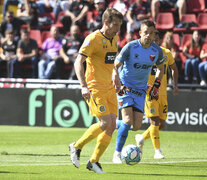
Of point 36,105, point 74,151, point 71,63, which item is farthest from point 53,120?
point 74,151

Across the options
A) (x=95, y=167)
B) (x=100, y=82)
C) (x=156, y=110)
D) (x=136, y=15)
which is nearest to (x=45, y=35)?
(x=136, y=15)

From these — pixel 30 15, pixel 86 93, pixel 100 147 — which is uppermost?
pixel 30 15

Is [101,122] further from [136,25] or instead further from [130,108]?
[136,25]

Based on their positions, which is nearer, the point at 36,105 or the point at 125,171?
the point at 125,171

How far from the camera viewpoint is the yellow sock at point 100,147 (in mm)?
8188

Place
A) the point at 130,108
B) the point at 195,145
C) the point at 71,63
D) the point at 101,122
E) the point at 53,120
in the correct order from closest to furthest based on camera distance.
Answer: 1. the point at 101,122
2. the point at 130,108
3. the point at 195,145
4. the point at 53,120
5. the point at 71,63

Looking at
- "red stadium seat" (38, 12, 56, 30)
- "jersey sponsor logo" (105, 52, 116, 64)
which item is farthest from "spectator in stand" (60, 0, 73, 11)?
"jersey sponsor logo" (105, 52, 116, 64)

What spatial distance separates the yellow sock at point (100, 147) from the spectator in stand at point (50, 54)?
1064cm

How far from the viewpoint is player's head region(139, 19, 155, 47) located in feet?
31.0

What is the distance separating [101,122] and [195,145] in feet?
16.8

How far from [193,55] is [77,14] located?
505 centimetres

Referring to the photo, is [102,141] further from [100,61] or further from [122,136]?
[122,136]

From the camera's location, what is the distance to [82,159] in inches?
404

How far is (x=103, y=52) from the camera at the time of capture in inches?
336
